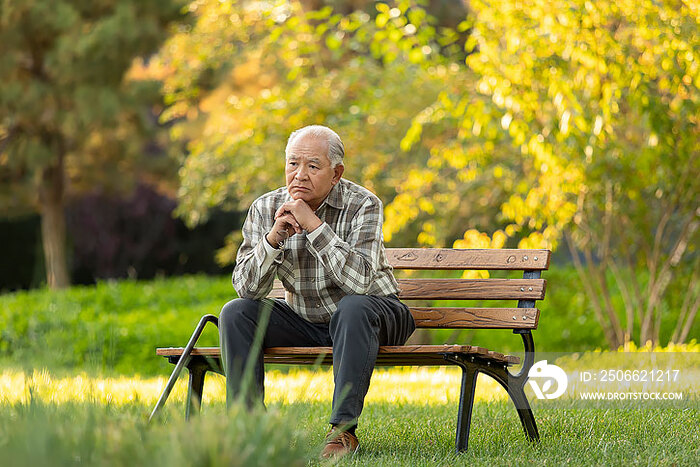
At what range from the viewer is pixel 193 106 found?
1230cm

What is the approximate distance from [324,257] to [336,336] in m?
0.29

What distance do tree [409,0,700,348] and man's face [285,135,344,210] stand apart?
2.34 metres

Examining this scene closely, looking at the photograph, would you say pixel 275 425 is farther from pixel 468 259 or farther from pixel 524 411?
pixel 468 259

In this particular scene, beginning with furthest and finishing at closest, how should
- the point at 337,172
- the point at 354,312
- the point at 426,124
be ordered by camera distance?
the point at 426,124, the point at 337,172, the point at 354,312

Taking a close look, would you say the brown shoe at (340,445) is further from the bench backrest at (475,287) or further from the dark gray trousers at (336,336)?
the bench backrest at (475,287)

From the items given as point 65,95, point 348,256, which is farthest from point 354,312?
point 65,95

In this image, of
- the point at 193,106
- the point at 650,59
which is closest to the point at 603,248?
the point at 650,59

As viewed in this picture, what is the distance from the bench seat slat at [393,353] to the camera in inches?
119

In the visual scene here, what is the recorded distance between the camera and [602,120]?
5668mm

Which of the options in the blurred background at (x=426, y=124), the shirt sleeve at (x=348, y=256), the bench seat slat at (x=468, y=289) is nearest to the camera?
the shirt sleeve at (x=348, y=256)

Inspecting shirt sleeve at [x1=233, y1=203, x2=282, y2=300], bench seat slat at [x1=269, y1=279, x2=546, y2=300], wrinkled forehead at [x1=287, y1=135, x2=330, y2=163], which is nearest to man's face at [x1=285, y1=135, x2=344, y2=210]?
wrinkled forehead at [x1=287, y1=135, x2=330, y2=163]

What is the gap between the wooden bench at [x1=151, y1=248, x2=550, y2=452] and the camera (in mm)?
3176

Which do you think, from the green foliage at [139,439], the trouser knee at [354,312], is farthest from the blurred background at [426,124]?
the green foliage at [139,439]

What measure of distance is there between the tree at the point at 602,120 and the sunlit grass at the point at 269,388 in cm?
143
